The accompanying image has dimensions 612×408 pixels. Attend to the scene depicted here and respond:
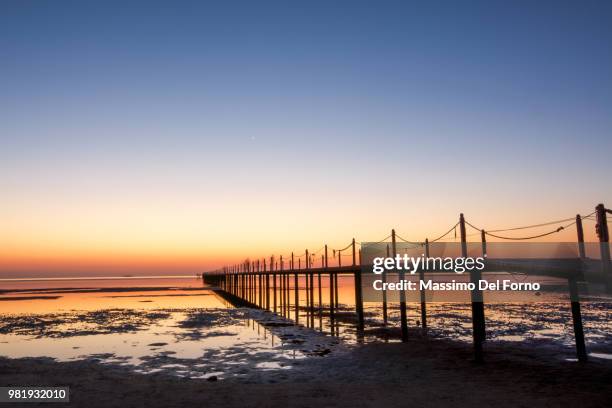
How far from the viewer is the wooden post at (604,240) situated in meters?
12.4

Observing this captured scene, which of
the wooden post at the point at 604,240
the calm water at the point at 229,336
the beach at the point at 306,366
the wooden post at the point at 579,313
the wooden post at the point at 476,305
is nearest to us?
the beach at the point at 306,366

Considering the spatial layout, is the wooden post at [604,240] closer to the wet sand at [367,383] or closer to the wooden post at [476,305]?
the wet sand at [367,383]

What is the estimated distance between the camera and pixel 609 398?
31.0 feet

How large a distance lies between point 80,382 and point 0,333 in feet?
43.5

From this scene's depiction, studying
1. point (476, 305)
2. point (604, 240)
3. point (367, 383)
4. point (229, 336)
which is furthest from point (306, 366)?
point (604, 240)

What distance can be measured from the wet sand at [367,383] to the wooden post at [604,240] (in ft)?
7.94

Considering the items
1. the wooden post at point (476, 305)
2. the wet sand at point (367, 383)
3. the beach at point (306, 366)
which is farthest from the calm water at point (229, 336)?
the wooden post at point (476, 305)

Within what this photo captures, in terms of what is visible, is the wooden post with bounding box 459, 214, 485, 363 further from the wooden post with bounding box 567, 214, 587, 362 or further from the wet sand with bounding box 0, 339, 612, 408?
the wooden post with bounding box 567, 214, 587, 362

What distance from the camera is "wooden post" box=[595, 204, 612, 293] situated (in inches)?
487

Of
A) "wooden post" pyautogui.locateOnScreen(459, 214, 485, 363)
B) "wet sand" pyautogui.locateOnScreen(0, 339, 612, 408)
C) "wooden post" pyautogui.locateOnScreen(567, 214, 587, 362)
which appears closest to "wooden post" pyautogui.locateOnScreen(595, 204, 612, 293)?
"wooden post" pyautogui.locateOnScreen(567, 214, 587, 362)

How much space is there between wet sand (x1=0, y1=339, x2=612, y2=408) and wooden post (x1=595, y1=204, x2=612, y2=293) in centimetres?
242

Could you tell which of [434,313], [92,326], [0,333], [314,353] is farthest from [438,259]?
[0,333]

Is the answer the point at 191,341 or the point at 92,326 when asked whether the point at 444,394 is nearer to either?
the point at 191,341

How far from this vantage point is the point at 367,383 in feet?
37.3
